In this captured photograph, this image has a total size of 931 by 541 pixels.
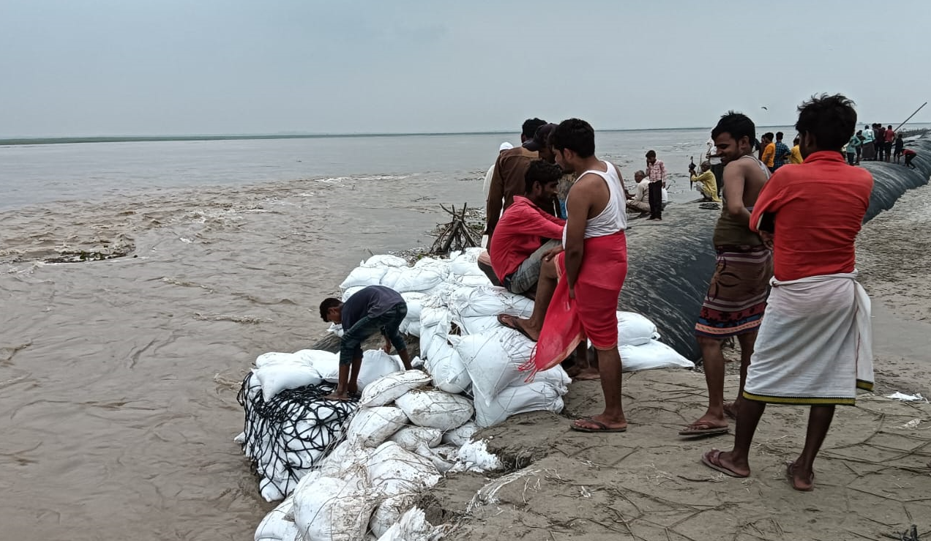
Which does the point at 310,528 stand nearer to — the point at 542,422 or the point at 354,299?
the point at 542,422

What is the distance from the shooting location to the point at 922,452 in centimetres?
272

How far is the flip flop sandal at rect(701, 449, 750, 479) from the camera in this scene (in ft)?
8.30

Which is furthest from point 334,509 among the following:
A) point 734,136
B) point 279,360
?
point 734,136

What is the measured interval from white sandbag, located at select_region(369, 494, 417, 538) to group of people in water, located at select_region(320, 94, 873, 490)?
0.92 metres

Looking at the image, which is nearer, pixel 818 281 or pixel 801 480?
pixel 818 281

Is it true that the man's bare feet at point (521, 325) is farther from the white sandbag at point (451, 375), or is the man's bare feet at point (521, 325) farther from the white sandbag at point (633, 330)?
the white sandbag at point (633, 330)

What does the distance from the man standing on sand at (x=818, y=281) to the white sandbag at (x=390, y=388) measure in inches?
76.5

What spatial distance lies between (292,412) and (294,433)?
0.15 metres

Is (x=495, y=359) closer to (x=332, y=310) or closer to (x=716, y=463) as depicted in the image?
(x=716, y=463)

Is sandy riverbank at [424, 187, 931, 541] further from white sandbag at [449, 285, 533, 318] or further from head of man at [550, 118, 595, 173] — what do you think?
head of man at [550, 118, 595, 173]

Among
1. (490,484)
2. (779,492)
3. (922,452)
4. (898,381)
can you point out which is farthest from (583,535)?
(898,381)

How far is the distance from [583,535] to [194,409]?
4108 millimetres

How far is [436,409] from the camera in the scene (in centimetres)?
351

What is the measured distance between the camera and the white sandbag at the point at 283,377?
4129 mm
